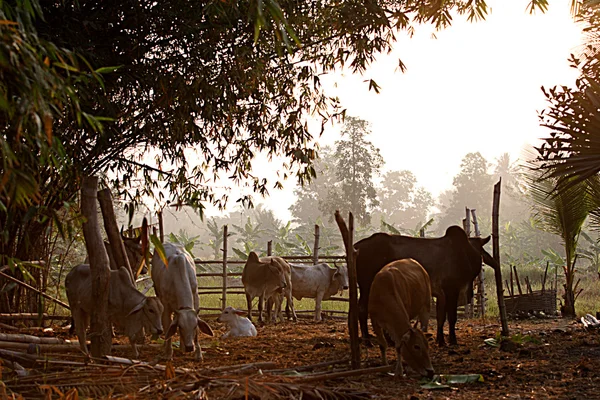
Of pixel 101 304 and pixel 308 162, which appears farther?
pixel 308 162

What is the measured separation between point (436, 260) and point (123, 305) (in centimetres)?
407

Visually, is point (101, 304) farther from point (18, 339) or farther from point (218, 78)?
point (218, 78)

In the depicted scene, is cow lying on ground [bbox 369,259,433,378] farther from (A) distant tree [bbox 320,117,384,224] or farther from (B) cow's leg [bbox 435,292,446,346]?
Result: (A) distant tree [bbox 320,117,384,224]

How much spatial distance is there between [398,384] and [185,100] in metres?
3.59

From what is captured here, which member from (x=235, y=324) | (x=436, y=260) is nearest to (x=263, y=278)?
(x=235, y=324)

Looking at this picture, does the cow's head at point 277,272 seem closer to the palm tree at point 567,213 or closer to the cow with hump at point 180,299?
the palm tree at point 567,213

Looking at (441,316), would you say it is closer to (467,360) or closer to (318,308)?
(467,360)

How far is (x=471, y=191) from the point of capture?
5869 cm

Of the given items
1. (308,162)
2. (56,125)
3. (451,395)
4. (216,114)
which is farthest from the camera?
(308,162)

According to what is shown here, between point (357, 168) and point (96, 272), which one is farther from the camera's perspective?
point (357, 168)

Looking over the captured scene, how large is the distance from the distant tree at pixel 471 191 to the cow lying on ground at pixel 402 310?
5201 centimetres

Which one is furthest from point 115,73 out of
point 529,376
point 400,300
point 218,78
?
point 529,376

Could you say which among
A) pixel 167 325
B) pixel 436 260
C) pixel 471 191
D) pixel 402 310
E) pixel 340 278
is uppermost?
pixel 471 191

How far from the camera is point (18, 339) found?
18.7ft
